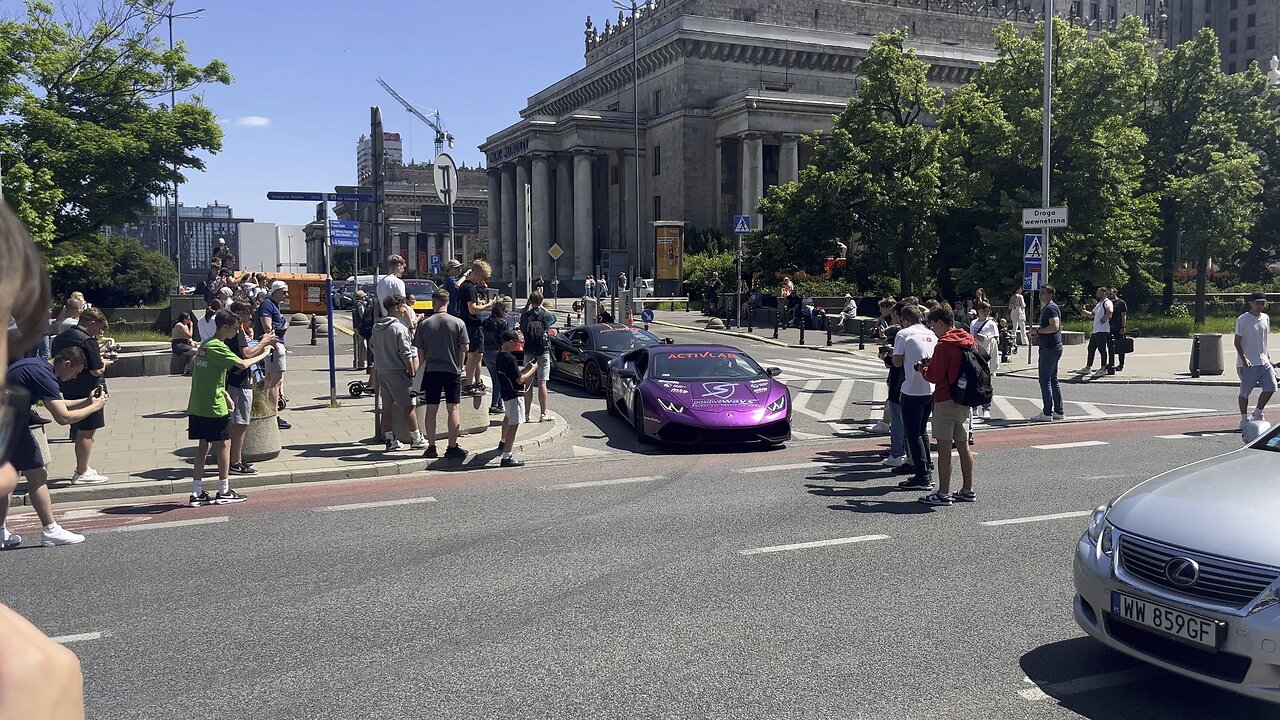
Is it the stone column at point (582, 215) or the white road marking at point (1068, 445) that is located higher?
the stone column at point (582, 215)

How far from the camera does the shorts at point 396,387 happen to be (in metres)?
13.2

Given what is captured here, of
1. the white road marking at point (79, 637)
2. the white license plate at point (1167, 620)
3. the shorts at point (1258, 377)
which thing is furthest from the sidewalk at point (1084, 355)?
the white road marking at point (79, 637)

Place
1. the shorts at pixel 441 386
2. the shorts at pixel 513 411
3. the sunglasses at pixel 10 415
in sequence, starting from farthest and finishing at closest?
1. the shorts at pixel 441 386
2. the shorts at pixel 513 411
3. the sunglasses at pixel 10 415

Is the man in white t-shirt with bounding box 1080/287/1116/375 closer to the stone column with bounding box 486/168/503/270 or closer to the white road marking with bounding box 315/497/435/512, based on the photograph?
the white road marking with bounding box 315/497/435/512

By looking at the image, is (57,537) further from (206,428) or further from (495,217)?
(495,217)

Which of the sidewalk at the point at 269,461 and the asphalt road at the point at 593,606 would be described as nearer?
the asphalt road at the point at 593,606

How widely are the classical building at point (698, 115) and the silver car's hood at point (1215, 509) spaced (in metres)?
61.3

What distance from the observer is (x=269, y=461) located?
41.2ft

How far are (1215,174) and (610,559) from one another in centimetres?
4176

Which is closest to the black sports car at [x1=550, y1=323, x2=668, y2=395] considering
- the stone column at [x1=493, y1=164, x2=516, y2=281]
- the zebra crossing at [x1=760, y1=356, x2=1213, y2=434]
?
the zebra crossing at [x1=760, y1=356, x2=1213, y2=434]

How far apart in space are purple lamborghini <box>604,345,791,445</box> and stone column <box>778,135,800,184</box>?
180 ft

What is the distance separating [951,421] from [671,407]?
4.93m

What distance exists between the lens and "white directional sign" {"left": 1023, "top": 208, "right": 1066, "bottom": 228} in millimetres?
27359

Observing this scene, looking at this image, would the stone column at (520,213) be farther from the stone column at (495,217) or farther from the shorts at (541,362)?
the shorts at (541,362)
